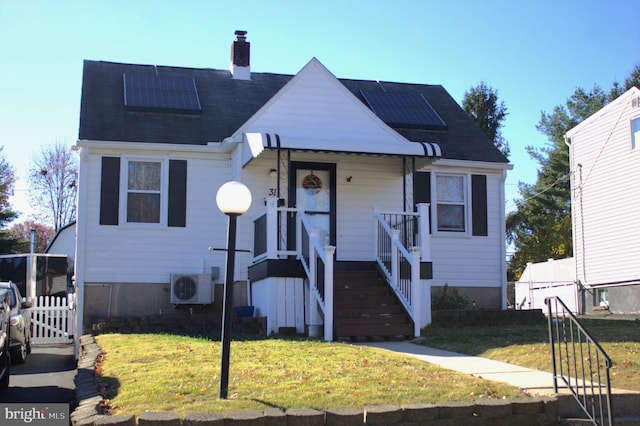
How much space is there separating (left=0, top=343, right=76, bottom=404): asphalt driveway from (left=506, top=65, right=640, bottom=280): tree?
30.4m

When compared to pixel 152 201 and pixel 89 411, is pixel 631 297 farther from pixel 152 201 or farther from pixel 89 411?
pixel 89 411

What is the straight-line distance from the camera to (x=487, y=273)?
1748 centimetres

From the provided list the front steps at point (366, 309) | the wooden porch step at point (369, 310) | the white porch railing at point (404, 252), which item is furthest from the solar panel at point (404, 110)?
the wooden porch step at point (369, 310)

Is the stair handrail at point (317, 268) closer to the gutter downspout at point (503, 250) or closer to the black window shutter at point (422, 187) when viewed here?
the black window shutter at point (422, 187)

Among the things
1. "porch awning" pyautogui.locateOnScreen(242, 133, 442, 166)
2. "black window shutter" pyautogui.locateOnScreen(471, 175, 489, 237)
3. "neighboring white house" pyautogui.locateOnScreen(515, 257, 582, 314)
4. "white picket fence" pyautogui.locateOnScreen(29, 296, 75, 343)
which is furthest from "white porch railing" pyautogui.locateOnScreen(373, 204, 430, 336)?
"neighboring white house" pyautogui.locateOnScreen(515, 257, 582, 314)

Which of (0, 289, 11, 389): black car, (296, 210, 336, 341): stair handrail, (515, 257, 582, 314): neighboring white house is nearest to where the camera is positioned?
(0, 289, 11, 389): black car

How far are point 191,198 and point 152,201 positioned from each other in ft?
2.73

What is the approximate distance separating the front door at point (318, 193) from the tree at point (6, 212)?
23328mm

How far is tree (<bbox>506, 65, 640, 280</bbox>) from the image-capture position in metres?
40.0

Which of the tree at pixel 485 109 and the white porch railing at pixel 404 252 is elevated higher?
the tree at pixel 485 109

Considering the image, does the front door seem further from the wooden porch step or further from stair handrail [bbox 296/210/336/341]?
the wooden porch step

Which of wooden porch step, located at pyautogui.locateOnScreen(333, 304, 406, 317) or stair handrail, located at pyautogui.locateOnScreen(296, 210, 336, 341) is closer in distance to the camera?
stair handrail, located at pyautogui.locateOnScreen(296, 210, 336, 341)

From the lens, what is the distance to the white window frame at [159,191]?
15516 mm

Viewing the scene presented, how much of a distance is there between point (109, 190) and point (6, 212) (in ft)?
78.8
